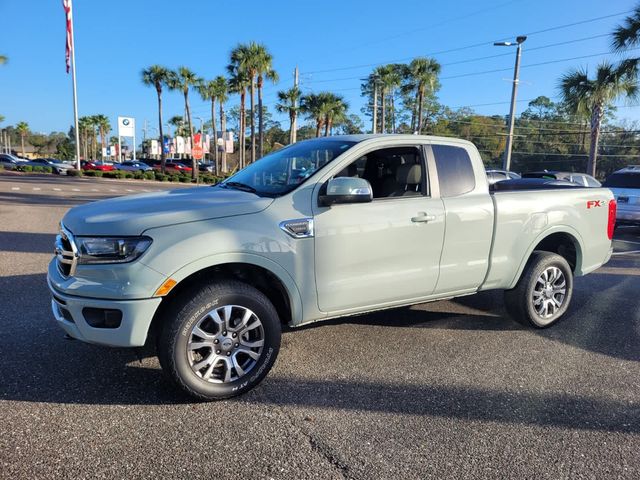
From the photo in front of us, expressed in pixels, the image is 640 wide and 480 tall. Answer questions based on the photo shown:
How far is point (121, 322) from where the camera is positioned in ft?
10.0

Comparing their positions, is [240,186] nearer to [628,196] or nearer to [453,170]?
[453,170]

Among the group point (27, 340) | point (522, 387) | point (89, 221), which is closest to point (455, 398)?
point (522, 387)

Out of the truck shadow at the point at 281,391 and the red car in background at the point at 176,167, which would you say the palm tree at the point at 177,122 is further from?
the truck shadow at the point at 281,391

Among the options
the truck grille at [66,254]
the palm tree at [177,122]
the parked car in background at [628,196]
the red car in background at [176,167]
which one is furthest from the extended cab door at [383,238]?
the palm tree at [177,122]

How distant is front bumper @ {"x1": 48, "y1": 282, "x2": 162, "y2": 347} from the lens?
3035 mm

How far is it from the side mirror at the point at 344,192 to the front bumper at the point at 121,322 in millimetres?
1356

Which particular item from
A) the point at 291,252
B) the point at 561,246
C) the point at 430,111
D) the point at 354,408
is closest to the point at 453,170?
the point at 291,252

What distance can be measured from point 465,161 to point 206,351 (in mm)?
2847

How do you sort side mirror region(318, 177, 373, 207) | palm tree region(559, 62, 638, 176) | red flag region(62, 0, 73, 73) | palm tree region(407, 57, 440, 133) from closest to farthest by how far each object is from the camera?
side mirror region(318, 177, 373, 207)
palm tree region(559, 62, 638, 176)
red flag region(62, 0, 73, 73)
palm tree region(407, 57, 440, 133)

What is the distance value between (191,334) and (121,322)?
44 cm

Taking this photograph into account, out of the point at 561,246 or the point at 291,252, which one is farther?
Result: the point at 561,246

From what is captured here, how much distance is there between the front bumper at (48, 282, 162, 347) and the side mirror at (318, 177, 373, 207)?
1356 millimetres

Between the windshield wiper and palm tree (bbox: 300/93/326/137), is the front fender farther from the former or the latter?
palm tree (bbox: 300/93/326/137)

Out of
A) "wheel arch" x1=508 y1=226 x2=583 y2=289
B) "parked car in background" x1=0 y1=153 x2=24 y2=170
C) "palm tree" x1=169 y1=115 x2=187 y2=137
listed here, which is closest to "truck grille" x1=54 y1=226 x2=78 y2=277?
"wheel arch" x1=508 y1=226 x2=583 y2=289
